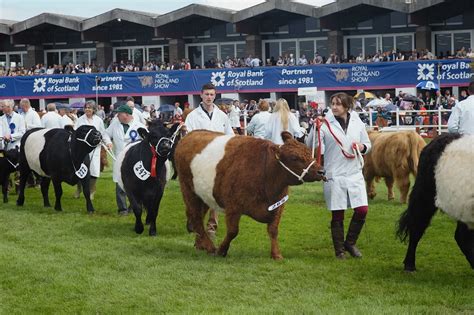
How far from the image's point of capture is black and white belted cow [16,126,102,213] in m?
14.9

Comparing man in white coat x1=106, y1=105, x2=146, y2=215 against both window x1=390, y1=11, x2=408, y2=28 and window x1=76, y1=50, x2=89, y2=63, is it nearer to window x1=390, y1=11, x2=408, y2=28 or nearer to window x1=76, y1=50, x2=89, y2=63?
window x1=390, y1=11, x2=408, y2=28

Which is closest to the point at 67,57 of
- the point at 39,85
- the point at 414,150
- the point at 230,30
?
the point at 39,85

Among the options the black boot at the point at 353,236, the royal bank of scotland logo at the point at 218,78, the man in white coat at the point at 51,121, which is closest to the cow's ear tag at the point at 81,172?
the man in white coat at the point at 51,121

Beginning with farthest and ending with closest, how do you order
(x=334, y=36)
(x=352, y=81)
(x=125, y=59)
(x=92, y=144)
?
(x=125, y=59) → (x=334, y=36) → (x=352, y=81) → (x=92, y=144)

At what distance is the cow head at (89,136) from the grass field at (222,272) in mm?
1836

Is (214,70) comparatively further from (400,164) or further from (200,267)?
(200,267)

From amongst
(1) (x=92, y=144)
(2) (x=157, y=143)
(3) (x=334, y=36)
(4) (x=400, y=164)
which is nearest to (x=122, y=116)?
(1) (x=92, y=144)

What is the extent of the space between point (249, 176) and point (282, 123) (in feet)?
15.2

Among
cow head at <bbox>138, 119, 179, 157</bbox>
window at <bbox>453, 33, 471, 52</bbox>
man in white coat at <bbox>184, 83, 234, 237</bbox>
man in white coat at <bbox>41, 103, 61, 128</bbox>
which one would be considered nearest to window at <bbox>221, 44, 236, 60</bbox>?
window at <bbox>453, 33, 471, 52</bbox>

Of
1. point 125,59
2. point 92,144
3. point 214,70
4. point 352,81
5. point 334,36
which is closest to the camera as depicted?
point 92,144

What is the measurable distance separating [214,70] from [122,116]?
31576 millimetres

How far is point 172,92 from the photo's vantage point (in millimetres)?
47594

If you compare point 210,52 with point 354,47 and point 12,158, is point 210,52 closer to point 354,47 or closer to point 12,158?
point 354,47

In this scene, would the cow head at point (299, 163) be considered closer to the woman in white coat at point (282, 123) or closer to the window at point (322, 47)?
the woman in white coat at point (282, 123)
